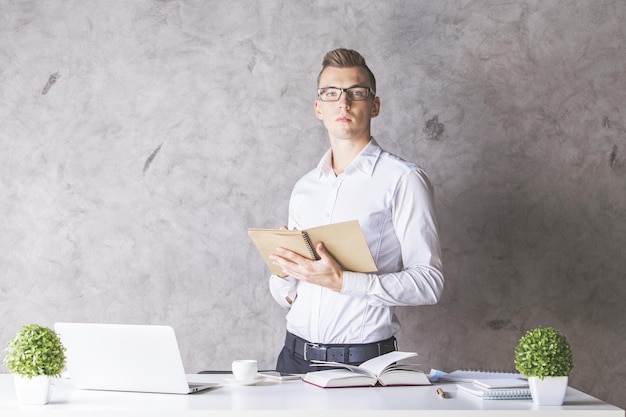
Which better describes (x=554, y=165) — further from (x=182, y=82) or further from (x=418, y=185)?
(x=182, y=82)

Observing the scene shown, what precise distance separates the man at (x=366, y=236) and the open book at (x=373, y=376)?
0.32 meters

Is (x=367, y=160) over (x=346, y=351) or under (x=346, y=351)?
over

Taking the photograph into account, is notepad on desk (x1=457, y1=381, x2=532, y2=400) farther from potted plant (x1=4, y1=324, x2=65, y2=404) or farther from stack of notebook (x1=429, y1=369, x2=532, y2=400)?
potted plant (x1=4, y1=324, x2=65, y2=404)

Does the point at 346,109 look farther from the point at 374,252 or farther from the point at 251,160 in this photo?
the point at 251,160

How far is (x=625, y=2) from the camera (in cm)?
337

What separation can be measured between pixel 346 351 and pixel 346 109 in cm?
84

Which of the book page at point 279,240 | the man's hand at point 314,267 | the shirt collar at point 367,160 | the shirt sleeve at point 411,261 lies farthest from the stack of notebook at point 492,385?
the shirt collar at point 367,160

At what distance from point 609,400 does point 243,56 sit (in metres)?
2.21

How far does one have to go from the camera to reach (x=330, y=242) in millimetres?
2299

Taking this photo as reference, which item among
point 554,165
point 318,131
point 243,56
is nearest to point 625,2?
A: point 554,165

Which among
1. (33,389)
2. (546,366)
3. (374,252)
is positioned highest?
(374,252)

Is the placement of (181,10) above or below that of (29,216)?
above

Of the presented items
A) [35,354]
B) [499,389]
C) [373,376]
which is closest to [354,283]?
[373,376]

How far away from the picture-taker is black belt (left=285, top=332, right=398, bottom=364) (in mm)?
2543
